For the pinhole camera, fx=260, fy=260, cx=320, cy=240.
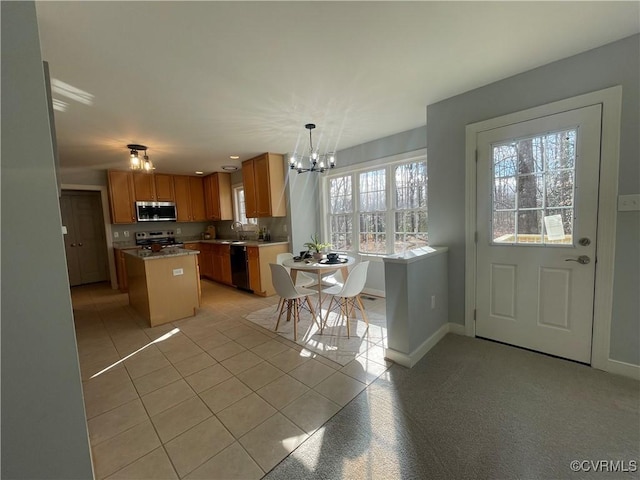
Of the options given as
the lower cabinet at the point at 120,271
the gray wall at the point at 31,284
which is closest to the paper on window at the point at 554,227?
the gray wall at the point at 31,284

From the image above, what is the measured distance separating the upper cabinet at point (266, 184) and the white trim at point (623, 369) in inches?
165

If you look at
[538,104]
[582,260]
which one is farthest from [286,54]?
[582,260]

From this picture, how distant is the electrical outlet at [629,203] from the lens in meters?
1.84

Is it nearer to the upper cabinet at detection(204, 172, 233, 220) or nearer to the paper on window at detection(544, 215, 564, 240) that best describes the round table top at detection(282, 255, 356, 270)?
the paper on window at detection(544, 215, 564, 240)

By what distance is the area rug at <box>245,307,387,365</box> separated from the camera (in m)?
2.50

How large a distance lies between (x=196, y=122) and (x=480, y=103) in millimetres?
2983

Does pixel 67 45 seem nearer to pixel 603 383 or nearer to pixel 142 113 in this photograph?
pixel 142 113

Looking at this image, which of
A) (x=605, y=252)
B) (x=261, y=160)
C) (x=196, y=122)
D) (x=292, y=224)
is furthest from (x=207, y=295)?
(x=605, y=252)

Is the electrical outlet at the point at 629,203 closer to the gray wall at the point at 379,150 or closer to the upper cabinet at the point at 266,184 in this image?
the gray wall at the point at 379,150

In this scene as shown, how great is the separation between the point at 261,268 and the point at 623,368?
410 centimetres

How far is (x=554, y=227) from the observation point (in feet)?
7.13

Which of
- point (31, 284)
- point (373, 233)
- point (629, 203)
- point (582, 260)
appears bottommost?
point (582, 260)

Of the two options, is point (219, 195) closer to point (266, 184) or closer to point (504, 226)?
point (266, 184)

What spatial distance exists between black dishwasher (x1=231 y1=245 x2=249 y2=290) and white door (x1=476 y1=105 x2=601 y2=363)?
11.7 ft
